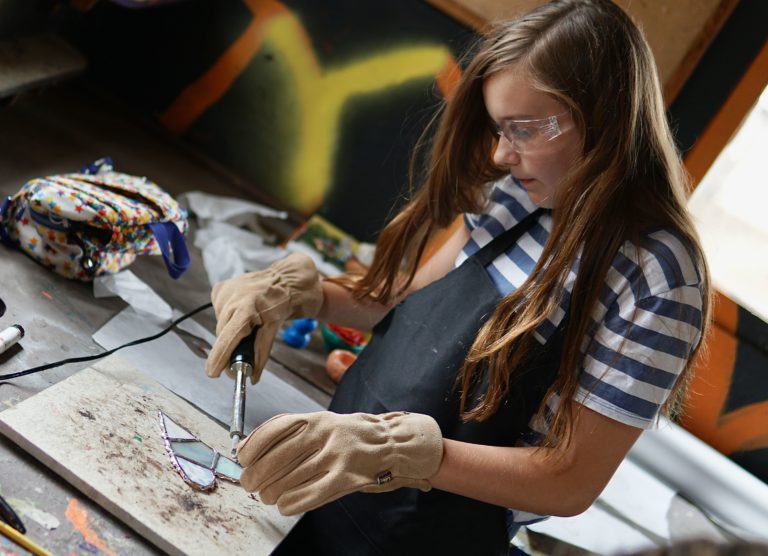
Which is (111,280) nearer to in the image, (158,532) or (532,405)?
(158,532)

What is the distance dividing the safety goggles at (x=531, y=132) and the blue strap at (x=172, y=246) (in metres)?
1.03

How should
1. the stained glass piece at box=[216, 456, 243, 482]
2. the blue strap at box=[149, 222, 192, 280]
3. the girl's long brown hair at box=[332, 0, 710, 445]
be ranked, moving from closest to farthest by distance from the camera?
the girl's long brown hair at box=[332, 0, 710, 445], the stained glass piece at box=[216, 456, 243, 482], the blue strap at box=[149, 222, 192, 280]

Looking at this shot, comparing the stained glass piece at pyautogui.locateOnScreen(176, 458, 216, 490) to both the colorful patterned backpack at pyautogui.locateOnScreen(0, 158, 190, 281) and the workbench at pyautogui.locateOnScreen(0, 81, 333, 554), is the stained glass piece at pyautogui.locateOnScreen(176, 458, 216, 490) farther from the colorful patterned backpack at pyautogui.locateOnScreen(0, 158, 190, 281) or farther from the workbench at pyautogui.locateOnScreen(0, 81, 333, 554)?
the colorful patterned backpack at pyautogui.locateOnScreen(0, 158, 190, 281)

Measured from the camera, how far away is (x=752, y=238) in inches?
101

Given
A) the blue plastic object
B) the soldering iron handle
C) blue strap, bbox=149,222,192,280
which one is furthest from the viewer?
the blue plastic object

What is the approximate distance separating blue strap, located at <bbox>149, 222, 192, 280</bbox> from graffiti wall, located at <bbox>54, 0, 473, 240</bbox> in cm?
110

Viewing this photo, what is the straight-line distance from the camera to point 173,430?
1537 millimetres

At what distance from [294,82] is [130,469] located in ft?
6.82

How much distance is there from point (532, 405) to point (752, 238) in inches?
56.3

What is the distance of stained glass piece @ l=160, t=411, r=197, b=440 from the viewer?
5.00 feet

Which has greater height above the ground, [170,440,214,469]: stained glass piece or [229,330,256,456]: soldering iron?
[229,330,256,456]: soldering iron

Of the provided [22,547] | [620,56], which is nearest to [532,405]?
[620,56]

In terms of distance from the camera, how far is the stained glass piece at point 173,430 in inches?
60.0

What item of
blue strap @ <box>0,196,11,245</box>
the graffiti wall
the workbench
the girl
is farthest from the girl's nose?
the graffiti wall
